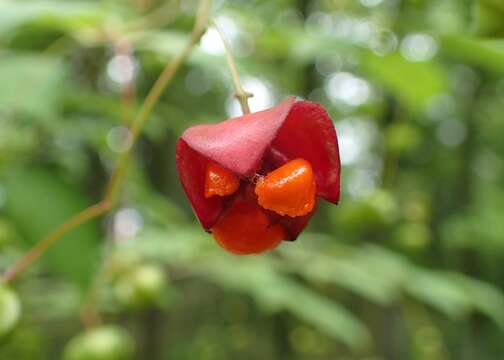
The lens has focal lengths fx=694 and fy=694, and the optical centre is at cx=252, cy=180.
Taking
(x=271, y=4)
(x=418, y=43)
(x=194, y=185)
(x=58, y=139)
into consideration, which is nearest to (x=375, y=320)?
(x=418, y=43)

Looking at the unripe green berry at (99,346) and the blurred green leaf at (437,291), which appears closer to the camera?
the unripe green berry at (99,346)

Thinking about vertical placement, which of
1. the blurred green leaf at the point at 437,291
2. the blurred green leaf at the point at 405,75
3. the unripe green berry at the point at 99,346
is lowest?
the blurred green leaf at the point at 437,291

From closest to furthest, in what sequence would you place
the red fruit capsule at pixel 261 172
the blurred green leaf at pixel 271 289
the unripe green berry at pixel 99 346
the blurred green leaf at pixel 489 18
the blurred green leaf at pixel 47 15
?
the red fruit capsule at pixel 261 172, the blurred green leaf at pixel 489 18, the blurred green leaf at pixel 47 15, the unripe green berry at pixel 99 346, the blurred green leaf at pixel 271 289

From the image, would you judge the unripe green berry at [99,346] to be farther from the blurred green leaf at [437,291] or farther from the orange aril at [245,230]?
the blurred green leaf at [437,291]

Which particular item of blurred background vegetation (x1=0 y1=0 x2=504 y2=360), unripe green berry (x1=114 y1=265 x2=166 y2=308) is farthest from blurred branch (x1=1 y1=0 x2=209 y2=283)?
unripe green berry (x1=114 y1=265 x2=166 y2=308)

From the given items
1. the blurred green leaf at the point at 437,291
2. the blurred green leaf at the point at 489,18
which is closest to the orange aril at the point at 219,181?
the blurred green leaf at the point at 489,18

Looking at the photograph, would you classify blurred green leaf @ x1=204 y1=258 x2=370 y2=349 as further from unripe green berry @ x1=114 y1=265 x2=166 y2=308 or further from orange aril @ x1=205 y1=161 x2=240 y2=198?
orange aril @ x1=205 y1=161 x2=240 y2=198

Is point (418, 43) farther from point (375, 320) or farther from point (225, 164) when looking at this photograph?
point (225, 164)
